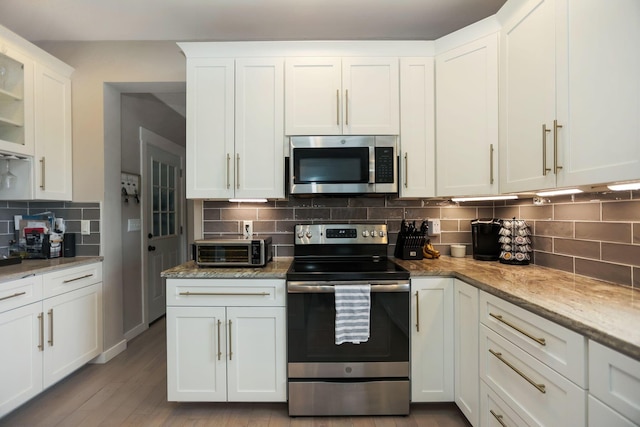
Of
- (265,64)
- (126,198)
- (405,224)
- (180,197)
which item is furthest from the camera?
(180,197)

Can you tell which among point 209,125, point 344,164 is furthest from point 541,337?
point 209,125

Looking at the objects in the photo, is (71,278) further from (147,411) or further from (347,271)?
(347,271)

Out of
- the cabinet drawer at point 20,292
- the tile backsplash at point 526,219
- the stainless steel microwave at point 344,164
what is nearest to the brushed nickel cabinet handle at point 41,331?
the cabinet drawer at point 20,292

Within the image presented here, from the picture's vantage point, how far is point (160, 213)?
3598 mm

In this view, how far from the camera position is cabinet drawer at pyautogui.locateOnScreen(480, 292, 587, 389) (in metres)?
0.97

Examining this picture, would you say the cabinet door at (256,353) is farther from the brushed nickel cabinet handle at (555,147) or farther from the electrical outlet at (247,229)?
the brushed nickel cabinet handle at (555,147)

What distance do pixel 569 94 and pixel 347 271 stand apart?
4.40 feet

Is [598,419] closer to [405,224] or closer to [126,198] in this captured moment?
[405,224]

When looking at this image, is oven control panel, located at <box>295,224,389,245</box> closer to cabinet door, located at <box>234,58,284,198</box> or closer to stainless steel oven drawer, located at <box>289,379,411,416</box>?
cabinet door, located at <box>234,58,284,198</box>

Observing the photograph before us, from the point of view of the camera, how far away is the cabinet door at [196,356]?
5.95 ft

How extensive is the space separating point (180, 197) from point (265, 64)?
8.82ft

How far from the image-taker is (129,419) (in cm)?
182

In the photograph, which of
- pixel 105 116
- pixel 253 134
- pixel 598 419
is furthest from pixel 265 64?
pixel 598 419

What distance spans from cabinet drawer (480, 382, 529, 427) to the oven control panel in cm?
104
